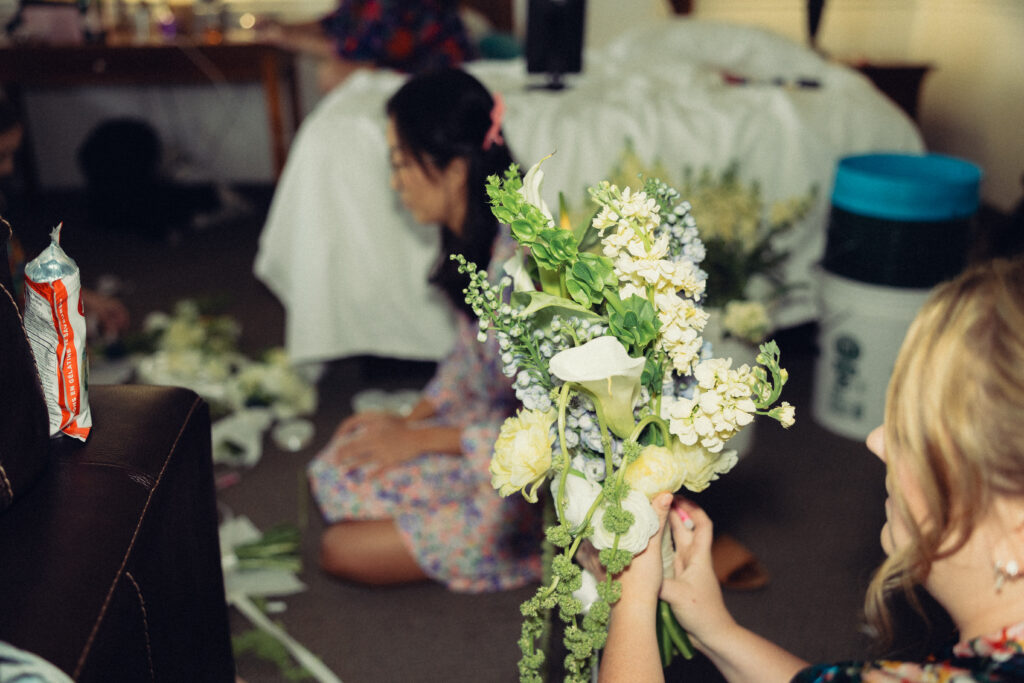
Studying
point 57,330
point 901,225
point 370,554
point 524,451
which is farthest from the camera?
point 901,225

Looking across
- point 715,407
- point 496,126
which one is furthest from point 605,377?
point 496,126

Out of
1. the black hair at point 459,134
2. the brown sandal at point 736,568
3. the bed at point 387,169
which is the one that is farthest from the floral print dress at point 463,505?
the bed at point 387,169

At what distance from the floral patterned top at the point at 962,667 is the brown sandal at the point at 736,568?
3.22 ft

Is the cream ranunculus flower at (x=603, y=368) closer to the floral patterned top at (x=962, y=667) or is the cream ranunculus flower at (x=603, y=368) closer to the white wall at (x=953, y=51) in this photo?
the floral patterned top at (x=962, y=667)

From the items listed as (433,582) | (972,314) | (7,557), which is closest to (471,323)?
(433,582)

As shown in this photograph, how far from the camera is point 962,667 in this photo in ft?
2.31

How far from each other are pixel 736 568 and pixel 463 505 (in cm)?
55

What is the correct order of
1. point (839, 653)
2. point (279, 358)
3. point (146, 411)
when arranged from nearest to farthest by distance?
1. point (146, 411)
2. point (839, 653)
3. point (279, 358)

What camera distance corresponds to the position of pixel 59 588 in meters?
0.78

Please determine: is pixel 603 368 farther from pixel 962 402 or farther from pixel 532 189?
pixel 962 402

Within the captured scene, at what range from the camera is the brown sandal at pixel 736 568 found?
1.72 meters

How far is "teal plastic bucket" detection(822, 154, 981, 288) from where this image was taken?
2.08 metres

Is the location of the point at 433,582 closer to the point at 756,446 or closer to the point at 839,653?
the point at 839,653

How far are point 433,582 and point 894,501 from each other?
46.3 inches
